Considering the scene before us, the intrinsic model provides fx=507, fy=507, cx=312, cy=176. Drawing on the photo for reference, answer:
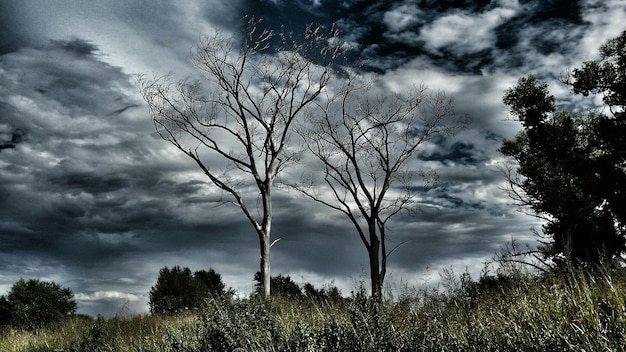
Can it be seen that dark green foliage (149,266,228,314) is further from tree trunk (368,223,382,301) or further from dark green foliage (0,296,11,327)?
tree trunk (368,223,382,301)

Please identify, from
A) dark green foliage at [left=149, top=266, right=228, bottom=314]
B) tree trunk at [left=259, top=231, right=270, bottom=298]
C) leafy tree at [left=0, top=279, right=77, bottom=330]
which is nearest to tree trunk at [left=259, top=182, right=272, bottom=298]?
tree trunk at [left=259, top=231, right=270, bottom=298]

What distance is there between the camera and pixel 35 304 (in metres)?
20.6

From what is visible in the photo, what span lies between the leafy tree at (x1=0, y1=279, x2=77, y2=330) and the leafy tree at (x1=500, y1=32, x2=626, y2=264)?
20388 mm

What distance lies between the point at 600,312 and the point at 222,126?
14943 millimetres

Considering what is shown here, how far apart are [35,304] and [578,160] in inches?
899

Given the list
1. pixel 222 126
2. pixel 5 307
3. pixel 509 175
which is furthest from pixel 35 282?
pixel 509 175

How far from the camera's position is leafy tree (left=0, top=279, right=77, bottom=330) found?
2022 centimetres

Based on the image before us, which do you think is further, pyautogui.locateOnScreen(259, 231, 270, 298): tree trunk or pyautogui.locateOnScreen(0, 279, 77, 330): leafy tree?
pyautogui.locateOnScreen(0, 279, 77, 330): leafy tree

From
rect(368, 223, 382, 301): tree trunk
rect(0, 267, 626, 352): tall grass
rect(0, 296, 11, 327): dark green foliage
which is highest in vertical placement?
rect(368, 223, 382, 301): tree trunk

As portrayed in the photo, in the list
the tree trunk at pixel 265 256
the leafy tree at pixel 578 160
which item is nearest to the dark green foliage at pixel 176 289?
the tree trunk at pixel 265 256

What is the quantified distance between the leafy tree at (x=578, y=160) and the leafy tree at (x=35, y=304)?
20.4m

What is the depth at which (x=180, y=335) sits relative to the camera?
25.3 feet

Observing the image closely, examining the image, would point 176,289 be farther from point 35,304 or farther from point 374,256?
point 374,256

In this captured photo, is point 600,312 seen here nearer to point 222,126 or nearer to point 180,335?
point 180,335
